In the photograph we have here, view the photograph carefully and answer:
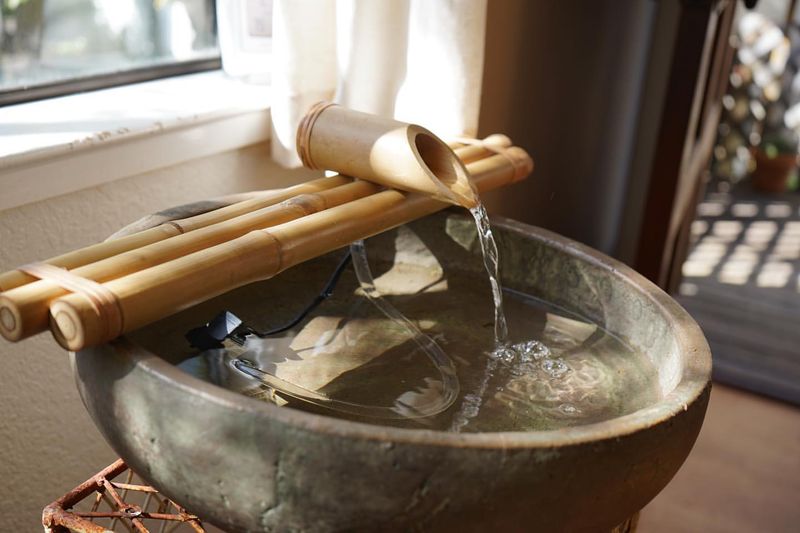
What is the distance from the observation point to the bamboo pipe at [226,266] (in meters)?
0.59

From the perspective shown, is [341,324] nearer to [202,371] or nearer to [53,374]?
[202,371]

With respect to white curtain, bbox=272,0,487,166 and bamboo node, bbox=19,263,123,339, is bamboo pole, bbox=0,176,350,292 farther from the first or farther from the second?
white curtain, bbox=272,0,487,166

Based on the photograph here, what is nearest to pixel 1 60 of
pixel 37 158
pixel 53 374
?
pixel 37 158

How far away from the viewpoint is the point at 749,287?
2803mm

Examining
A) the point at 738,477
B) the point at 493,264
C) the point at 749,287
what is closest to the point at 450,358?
the point at 493,264

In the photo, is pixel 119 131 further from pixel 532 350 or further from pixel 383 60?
pixel 532 350

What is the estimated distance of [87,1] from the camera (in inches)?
47.2

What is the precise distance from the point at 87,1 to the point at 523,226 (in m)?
0.74

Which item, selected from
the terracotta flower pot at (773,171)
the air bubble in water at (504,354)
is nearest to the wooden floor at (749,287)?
the terracotta flower pot at (773,171)

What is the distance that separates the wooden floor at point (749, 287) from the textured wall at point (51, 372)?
157 centimetres

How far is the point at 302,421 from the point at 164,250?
0.24m

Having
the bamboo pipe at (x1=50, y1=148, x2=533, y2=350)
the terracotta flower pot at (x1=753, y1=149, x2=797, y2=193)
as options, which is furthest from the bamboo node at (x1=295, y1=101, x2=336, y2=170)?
the terracotta flower pot at (x1=753, y1=149, x2=797, y2=193)

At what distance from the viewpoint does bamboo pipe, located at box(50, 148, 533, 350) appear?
0.59 metres

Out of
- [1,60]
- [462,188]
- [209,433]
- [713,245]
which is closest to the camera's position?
[209,433]
